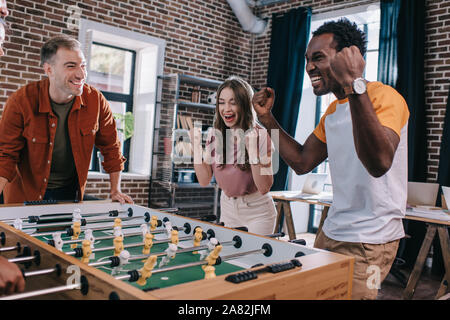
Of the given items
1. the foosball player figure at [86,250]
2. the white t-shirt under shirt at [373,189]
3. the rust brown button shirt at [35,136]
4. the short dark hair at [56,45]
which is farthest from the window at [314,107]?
the foosball player figure at [86,250]

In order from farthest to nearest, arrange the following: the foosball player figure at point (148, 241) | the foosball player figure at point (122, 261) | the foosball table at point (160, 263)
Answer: the foosball player figure at point (148, 241) → the foosball player figure at point (122, 261) → the foosball table at point (160, 263)

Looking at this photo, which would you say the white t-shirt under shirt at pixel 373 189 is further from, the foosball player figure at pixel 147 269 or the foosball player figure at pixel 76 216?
the foosball player figure at pixel 76 216

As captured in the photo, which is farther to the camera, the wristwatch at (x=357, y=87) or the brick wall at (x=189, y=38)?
the brick wall at (x=189, y=38)

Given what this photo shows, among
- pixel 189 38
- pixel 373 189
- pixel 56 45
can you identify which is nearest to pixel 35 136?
pixel 56 45

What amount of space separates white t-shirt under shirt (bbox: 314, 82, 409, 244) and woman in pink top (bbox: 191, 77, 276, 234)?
2.59ft

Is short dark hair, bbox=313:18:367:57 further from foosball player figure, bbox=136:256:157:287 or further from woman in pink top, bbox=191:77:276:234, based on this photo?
foosball player figure, bbox=136:256:157:287

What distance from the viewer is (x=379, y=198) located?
1458mm

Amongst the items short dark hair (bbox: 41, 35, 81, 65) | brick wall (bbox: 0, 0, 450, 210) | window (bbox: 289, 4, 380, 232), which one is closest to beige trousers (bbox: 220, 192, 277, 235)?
short dark hair (bbox: 41, 35, 81, 65)

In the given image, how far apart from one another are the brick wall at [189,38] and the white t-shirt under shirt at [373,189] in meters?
3.57

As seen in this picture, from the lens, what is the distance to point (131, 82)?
18.3 ft

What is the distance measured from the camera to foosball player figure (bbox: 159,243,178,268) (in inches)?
54.6

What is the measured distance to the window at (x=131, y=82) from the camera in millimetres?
5195

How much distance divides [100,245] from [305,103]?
15.9 ft
